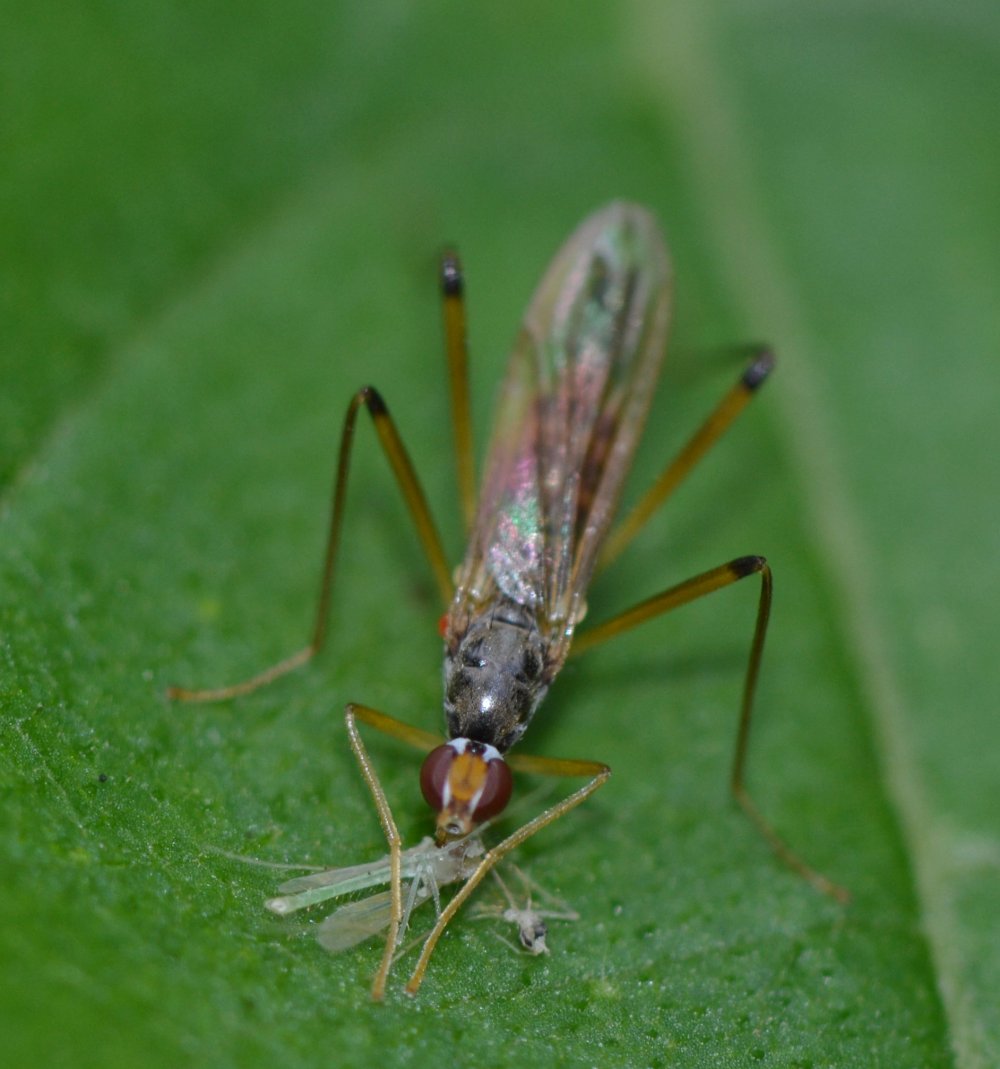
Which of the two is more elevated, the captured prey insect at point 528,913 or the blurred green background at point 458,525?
the blurred green background at point 458,525

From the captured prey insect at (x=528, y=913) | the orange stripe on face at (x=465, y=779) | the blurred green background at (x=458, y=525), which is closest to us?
→ the blurred green background at (x=458, y=525)

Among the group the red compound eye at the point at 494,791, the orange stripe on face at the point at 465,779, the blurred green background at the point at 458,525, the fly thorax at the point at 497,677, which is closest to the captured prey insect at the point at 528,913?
the blurred green background at the point at 458,525

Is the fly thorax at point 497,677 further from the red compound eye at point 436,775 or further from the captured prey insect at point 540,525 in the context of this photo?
the red compound eye at point 436,775

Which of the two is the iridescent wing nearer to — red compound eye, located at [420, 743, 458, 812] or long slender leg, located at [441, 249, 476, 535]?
long slender leg, located at [441, 249, 476, 535]

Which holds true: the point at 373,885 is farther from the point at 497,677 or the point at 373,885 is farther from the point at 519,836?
the point at 497,677

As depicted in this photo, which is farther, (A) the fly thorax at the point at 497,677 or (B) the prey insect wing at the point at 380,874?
(A) the fly thorax at the point at 497,677

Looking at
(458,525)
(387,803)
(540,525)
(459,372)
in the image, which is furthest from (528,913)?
(459,372)
